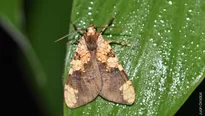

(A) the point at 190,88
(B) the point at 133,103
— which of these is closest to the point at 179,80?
(A) the point at 190,88

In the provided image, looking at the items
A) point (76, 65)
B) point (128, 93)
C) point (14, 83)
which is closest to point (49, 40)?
point (14, 83)

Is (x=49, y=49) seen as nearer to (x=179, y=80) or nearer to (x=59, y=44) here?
(x=59, y=44)

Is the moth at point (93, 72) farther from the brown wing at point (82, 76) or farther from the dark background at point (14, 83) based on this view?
the dark background at point (14, 83)

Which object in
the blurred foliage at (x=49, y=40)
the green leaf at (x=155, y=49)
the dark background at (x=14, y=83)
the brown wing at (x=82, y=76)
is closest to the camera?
the green leaf at (x=155, y=49)

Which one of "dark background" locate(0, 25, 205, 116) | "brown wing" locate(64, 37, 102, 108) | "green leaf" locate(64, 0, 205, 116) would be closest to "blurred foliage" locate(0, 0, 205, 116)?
"green leaf" locate(64, 0, 205, 116)

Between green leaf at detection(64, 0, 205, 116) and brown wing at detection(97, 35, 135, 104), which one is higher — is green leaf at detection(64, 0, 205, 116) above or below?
above

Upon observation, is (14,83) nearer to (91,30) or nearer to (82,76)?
(82,76)

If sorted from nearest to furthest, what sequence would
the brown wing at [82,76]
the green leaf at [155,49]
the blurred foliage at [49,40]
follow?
the green leaf at [155,49], the brown wing at [82,76], the blurred foliage at [49,40]

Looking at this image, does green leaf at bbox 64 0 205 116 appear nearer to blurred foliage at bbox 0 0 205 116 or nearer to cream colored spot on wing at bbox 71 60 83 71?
blurred foliage at bbox 0 0 205 116

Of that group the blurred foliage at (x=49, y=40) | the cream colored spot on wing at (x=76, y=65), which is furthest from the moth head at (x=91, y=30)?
the blurred foliage at (x=49, y=40)
